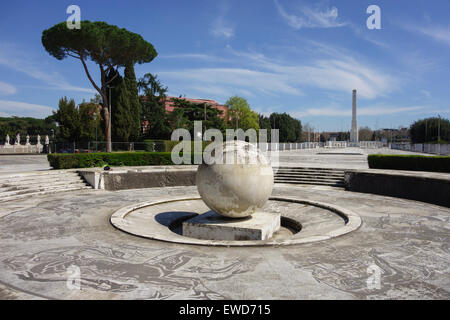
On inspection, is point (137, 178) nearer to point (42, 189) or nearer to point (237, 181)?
point (42, 189)

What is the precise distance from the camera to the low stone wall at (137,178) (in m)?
15.2

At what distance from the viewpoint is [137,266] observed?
5.58m

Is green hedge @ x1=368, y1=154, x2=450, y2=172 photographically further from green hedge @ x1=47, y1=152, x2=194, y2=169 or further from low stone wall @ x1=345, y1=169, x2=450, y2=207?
green hedge @ x1=47, y1=152, x2=194, y2=169

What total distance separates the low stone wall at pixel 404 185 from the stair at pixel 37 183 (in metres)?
12.4

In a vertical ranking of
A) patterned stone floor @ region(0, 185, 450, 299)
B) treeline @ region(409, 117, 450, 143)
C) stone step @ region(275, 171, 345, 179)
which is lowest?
patterned stone floor @ region(0, 185, 450, 299)

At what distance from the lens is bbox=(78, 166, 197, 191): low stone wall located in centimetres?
1516

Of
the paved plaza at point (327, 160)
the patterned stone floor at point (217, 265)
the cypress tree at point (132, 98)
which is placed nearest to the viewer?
the patterned stone floor at point (217, 265)

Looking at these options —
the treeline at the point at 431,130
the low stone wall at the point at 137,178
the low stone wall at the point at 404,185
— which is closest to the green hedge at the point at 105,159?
the low stone wall at the point at 137,178

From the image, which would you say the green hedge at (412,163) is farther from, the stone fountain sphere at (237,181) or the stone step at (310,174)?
the stone fountain sphere at (237,181)

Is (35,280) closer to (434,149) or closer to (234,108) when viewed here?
(434,149)

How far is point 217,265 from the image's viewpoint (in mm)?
5605

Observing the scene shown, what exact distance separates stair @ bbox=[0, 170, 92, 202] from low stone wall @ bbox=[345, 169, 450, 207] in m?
12.4

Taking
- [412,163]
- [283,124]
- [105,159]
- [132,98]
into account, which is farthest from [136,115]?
[283,124]

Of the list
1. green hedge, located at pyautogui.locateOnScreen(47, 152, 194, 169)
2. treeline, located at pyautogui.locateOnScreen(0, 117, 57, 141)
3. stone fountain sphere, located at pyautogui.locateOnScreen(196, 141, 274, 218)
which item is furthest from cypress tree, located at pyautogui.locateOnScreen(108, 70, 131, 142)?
treeline, located at pyautogui.locateOnScreen(0, 117, 57, 141)
